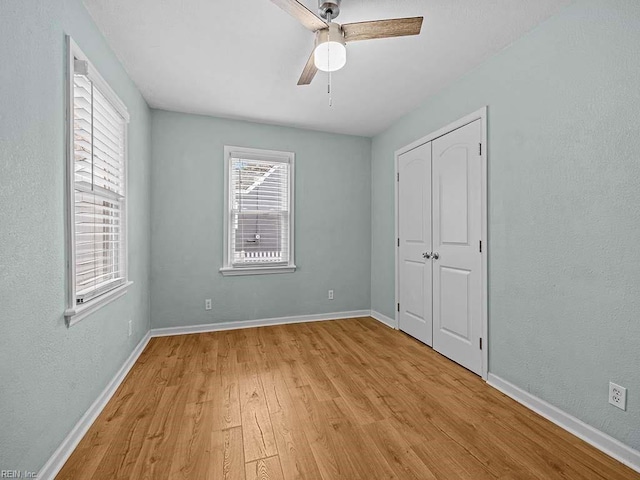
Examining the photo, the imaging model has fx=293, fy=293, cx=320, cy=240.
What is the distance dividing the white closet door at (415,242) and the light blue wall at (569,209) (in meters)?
0.79

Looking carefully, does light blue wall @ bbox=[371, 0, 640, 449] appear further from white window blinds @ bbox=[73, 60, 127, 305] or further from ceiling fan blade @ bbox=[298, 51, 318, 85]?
white window blinds @ bbox=[73, 60, 127, 305]

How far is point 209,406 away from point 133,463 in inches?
21.5

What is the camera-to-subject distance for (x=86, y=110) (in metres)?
1.78

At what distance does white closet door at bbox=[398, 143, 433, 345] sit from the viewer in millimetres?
3090

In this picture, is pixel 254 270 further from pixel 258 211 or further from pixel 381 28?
pixel 381 28

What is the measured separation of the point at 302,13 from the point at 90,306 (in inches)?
81.9

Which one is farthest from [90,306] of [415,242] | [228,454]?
[415,242]

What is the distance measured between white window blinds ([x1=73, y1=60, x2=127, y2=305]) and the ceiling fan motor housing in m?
1.39

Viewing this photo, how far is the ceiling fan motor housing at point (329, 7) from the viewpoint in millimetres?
1686

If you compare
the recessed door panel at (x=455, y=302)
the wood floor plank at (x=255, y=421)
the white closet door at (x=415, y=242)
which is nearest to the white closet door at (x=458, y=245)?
the recessed door panel at (x=455, y=302)

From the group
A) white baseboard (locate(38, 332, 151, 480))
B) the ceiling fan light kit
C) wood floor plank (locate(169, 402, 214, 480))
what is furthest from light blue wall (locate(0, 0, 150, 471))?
the ceiling fan light kit

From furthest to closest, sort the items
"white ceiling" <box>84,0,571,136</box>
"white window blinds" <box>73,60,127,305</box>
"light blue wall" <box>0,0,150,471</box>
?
"white ceiling" <box>84,0,571,136</box>, "white window blinds" <box>73,60,127,305</box>, "light blue wall" <box>0,0,150,471</box>

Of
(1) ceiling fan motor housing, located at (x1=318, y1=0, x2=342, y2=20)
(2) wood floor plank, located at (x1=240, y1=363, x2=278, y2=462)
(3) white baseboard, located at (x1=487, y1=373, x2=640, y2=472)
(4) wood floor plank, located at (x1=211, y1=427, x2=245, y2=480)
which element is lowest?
(2) wood floor plank, located at (x1=240, y1=363, x2=278, y2=462)

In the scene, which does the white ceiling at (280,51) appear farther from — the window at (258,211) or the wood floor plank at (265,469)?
the wood floor plank at (265,469)
